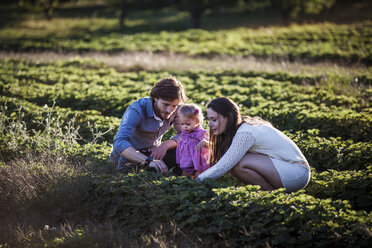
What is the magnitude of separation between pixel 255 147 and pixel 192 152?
38.8 inches

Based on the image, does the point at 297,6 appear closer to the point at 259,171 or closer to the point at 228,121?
the point at 228,121

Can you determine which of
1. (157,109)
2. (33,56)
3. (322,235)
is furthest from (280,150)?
(33,56)

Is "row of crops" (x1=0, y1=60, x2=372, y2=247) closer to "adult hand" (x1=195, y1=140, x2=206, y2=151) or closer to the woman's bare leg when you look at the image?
the woman's bare leg

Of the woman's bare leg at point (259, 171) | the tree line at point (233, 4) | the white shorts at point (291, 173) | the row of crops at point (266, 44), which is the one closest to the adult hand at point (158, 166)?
the woman's bare leg at point (259, 171)

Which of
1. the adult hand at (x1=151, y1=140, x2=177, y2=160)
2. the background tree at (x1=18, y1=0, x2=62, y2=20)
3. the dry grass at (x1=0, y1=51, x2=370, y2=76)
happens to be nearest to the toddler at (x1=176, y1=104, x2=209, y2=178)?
the adult hand at (x1=151, y1=140, x2=177, y2=160)

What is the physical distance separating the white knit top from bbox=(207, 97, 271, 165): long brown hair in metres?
0.11

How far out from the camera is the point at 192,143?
203 inches

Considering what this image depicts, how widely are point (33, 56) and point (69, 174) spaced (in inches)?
539

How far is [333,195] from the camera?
4637 millimetres

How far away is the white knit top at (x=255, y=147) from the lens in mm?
4305

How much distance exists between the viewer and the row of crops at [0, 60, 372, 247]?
137 inches

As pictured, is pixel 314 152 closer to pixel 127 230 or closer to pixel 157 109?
pixel 157 109

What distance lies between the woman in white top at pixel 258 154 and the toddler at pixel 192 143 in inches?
20.2

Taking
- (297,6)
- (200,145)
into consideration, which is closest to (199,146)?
(200,145)
